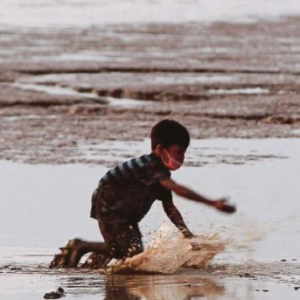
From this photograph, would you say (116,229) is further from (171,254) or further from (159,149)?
(159,149)

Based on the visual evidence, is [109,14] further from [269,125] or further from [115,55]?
[269,125]

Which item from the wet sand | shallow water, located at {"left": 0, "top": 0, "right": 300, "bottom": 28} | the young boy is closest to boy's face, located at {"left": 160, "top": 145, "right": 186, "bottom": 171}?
the young boy

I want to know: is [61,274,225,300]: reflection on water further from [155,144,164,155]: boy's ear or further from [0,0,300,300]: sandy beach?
[155,144,164,155]: boy's ear

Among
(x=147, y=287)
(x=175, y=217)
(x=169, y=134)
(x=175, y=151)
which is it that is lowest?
(x=147, y=287)

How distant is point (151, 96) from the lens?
19.9m

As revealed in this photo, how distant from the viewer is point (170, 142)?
8.45 meters

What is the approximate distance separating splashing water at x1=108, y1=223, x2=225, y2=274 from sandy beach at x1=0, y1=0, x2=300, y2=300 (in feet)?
0.23

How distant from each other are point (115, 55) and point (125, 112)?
8.18 metres

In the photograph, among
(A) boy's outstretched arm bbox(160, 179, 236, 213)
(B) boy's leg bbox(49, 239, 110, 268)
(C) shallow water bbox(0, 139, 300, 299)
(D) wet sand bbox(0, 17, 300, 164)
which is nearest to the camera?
(C) shallow water bbox(0, 139, 300, 299)

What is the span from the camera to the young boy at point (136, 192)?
8.45 m

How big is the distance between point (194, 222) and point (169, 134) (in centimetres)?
218

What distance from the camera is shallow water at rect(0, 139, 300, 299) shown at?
794 cm

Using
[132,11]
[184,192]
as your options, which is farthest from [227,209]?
[132,11]

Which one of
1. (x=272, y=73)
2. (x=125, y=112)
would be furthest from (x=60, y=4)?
(x=125, y=112)
